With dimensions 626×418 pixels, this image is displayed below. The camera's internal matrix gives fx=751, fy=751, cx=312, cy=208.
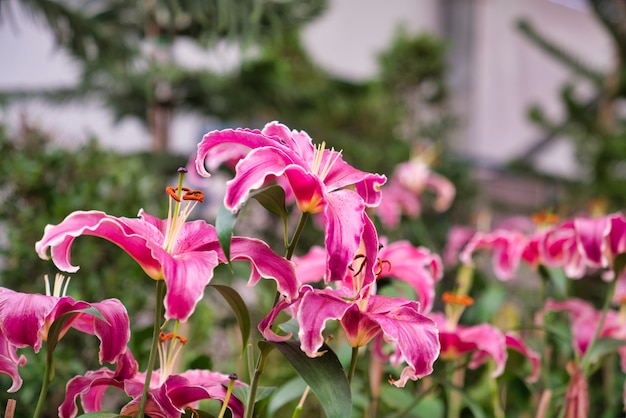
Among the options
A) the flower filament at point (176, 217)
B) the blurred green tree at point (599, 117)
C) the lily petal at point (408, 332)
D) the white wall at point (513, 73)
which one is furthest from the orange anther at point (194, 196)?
the white wall at point (513, 73)

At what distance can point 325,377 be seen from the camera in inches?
13.9

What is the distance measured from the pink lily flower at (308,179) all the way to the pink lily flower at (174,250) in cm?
3

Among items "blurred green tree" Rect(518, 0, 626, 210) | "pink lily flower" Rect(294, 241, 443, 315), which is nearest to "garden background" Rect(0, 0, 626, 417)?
"blurred green tree" Rect(518, 0, 626, 210)

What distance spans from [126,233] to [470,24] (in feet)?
14.4

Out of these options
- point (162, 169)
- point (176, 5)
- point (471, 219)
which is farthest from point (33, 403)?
point (471, 219)

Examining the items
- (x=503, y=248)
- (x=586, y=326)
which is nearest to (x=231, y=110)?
(x=503, y=248)

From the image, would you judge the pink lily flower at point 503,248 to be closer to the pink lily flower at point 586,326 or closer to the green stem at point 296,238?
the pink lily flower at point 586,326

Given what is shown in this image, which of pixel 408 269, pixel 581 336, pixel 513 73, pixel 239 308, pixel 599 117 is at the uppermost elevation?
pixel 239 308

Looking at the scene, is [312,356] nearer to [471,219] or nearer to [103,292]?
[103,292]

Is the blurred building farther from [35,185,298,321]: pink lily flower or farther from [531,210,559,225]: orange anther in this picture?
[35,185,298,321]: pink lily flower

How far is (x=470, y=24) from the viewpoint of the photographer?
4461mm

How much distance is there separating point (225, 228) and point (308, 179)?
0.06 meters

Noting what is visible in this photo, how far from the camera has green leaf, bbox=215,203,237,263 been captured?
0.31 meters

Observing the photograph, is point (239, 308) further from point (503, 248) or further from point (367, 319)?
point (503, 248)
